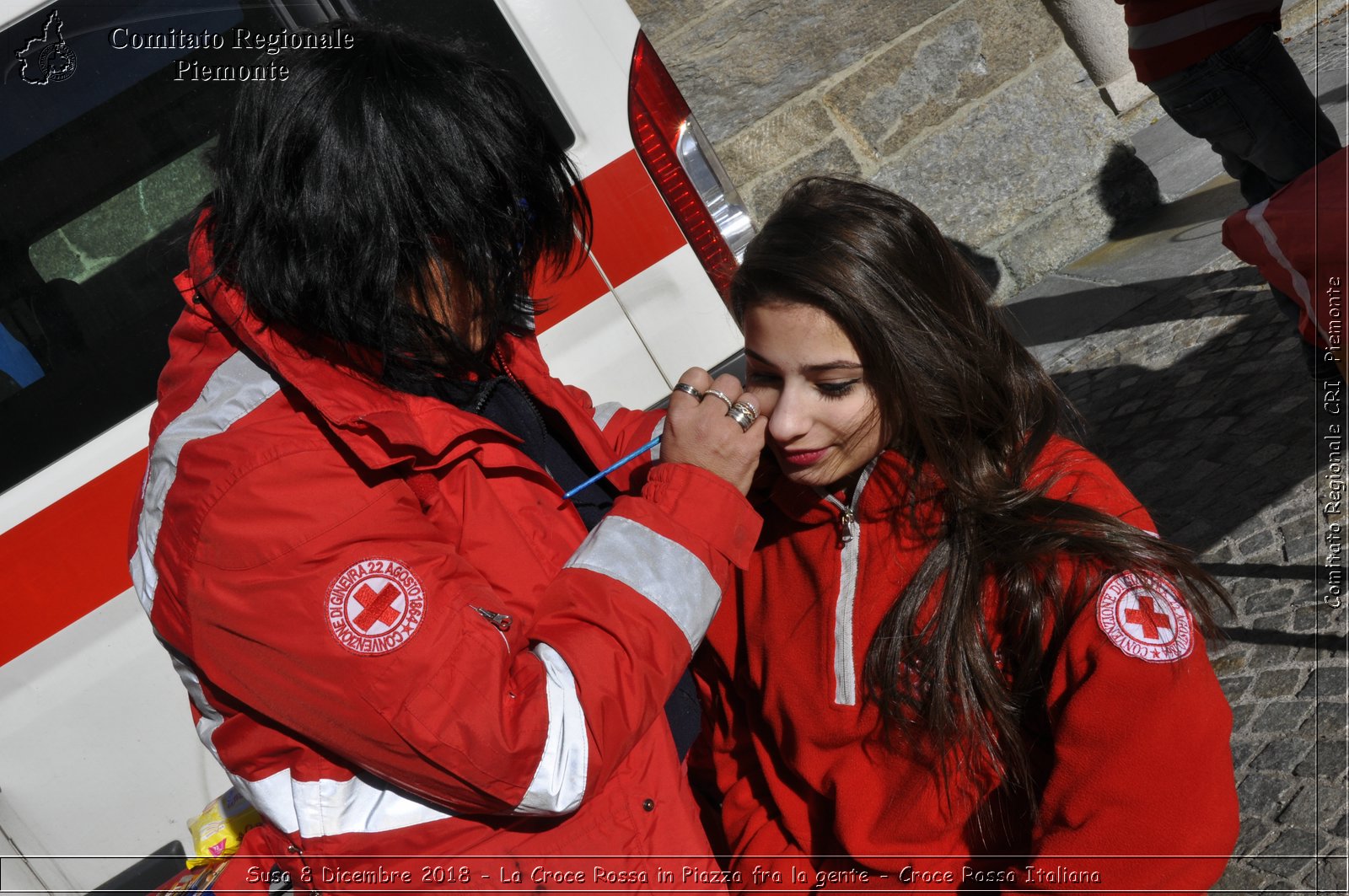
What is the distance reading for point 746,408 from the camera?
1.50 meters

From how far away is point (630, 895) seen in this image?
4.94 ft

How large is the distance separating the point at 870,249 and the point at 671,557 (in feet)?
1.90

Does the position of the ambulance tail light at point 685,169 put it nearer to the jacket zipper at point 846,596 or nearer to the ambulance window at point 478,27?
the ambulance window at point 478,27

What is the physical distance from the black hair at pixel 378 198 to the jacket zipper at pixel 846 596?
62 centimetres

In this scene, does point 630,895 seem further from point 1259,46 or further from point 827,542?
point 1259,46

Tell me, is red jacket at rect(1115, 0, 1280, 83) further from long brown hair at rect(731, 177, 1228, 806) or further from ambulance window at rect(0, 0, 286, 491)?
ambulance window at rect(0, 0, 286, 491)

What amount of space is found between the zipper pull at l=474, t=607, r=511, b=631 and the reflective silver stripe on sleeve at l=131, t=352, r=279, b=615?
0.37 m

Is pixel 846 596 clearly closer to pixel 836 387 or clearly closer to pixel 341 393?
pixel 836 387

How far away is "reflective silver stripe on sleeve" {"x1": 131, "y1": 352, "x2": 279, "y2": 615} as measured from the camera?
4.28 ft

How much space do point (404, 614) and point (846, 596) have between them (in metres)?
0.70

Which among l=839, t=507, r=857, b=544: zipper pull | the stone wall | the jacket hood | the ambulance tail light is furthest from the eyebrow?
the stone wall

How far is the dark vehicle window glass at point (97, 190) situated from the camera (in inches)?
99.2

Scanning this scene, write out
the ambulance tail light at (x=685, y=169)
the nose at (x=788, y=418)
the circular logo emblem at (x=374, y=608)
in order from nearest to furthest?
the circular logo emblem at (x=374, y=608) < the nose at (x=788, y=418) < the ambulance tail light at (x=685, y=169)

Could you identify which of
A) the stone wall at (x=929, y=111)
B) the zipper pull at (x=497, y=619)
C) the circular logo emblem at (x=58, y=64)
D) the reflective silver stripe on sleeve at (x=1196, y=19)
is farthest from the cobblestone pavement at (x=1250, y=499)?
the circular logo emblem at (x=58, y=64)
